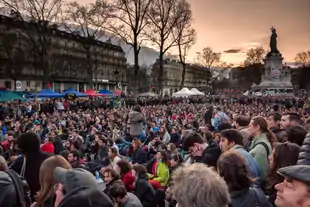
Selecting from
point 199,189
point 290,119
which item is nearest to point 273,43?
point 290,119

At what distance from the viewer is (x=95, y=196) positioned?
2734 mm

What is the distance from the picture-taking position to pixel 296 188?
2.53m

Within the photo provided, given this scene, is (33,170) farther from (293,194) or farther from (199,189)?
(293,194)

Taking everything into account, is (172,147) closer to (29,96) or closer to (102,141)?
(102,141)

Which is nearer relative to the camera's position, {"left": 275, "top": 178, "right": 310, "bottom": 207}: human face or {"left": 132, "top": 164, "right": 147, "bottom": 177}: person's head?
{"left": 275, "top": 178, "right": 310, "bottom": 207}: human face

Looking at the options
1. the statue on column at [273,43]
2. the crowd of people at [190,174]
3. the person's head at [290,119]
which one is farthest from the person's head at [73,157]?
the statue on column at [273,43]

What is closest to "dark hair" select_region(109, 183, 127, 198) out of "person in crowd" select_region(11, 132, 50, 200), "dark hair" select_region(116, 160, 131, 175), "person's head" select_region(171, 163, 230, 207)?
"person in crowd" select_region(11, 132, 50, 200)

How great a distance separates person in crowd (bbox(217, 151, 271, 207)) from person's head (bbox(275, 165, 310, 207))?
0.89 m

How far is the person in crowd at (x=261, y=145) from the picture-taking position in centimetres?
496

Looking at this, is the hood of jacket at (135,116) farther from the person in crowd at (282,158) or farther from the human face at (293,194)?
the human face at (293,194)

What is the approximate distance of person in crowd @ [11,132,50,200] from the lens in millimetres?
4977

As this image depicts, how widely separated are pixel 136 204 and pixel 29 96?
1302 inches

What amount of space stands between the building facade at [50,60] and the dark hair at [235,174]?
33580 mm

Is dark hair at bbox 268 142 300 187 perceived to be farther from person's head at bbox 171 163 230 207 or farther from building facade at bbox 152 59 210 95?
building facade at bbox 152 59 210 95
